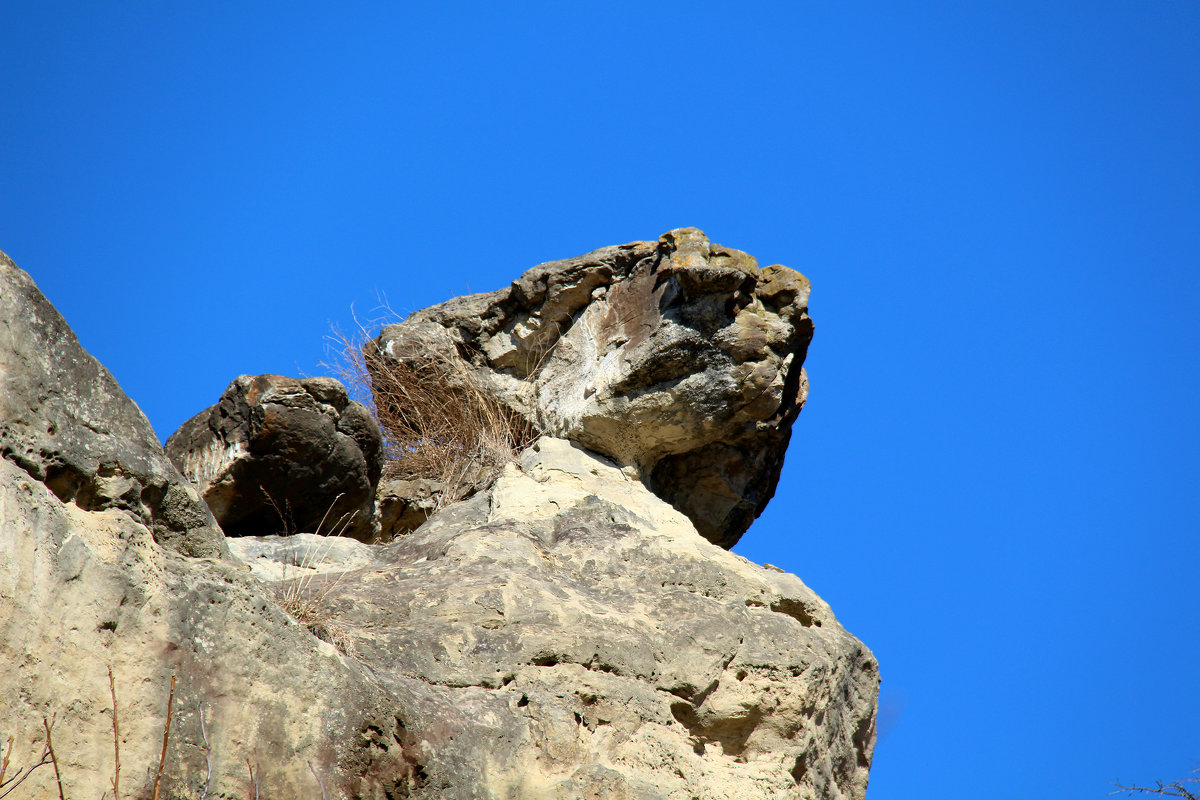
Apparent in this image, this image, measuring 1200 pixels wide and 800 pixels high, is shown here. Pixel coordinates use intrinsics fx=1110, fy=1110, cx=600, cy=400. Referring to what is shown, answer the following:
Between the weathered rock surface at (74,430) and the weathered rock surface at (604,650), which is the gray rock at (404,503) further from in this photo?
the weathered rock surface at (74,430)

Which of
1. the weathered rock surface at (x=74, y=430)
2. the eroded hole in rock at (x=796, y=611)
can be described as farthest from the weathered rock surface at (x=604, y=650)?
the weathered rock surface at (x=74, y=430)

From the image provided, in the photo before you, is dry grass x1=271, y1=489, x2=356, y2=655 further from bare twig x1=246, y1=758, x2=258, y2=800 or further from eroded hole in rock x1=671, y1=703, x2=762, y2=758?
eroded hole in rock x1=671, y1=703, x2=762, y2=758

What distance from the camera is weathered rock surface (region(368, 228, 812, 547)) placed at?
545cm

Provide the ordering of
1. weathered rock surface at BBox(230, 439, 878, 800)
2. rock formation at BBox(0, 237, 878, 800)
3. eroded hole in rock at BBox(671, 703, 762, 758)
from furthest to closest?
1. eroded hole in rock at BBox(671, 703, 762, 758)
2. weathered rock surface at BBox(230, 439, 878, 800)
3. rock formation at BBox(0, 237, 878, 800)

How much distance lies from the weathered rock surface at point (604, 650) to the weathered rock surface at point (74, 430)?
779 millimetres

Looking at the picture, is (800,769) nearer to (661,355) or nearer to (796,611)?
(796,611)

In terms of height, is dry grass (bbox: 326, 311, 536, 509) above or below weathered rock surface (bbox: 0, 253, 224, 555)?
above

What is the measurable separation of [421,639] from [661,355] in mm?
2175

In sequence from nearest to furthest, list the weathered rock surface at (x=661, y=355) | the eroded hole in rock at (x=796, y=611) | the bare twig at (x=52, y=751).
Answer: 1. the bare twig at (x=52, y=751)
2. the eroded hole in rock at (x=796, y=611)
3. the weathered rock surface at (x=661, y=355)

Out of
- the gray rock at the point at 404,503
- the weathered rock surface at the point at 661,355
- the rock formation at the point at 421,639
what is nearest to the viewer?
the rock formation at the point at 421,639

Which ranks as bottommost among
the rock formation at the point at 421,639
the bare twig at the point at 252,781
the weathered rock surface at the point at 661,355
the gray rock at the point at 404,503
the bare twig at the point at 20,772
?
the bare twig at the point at 20,772

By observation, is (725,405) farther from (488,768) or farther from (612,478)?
(488,768)

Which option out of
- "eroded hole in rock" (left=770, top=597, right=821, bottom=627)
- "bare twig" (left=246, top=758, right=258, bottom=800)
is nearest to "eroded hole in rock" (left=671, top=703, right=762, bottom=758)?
A: "eroded hole in rock" (left=770, top=597, right=821, bottom=627)

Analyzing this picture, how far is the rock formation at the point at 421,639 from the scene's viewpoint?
2686 mm
